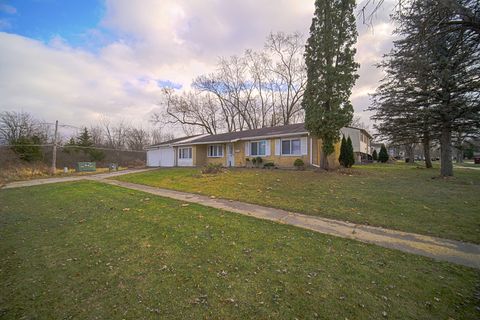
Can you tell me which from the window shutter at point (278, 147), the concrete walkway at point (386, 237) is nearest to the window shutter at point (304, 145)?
the window shutter at point (278, 147)

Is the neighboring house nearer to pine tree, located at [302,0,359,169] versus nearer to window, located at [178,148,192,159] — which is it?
pine tree, located at [302,0,359,169]

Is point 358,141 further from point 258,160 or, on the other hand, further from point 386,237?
point 386,237

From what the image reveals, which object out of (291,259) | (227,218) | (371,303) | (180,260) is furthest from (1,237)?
(371,303)

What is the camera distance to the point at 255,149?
2027 centimetres

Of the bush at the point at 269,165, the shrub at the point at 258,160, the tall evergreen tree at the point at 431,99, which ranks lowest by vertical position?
the bush at the point at 269,165

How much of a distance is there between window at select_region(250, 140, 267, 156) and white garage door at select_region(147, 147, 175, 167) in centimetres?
1218

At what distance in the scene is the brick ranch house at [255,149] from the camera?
16966 mm

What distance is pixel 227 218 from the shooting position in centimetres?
614

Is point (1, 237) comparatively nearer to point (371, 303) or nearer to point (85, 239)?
point (85, 239)

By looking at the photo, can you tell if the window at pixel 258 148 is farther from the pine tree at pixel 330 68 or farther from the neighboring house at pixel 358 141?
the neighboring house at pixel 358 141

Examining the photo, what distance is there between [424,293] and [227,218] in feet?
14.1

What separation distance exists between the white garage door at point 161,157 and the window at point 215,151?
5872 mm

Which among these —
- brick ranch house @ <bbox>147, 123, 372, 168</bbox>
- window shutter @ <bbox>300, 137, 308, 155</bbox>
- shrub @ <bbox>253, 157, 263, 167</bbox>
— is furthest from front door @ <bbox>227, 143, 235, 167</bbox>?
window shutter @ <bbox>300, 137, 308, 155</bbox>

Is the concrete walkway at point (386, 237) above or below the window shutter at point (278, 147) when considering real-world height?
below
